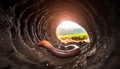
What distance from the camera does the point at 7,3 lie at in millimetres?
3742

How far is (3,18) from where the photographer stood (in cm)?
388

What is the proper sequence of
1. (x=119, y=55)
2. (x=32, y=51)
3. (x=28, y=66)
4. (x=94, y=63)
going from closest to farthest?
(x=119, y=55)
(x=94, y=63)
(x=28, y=66)
(x=32, y=51)

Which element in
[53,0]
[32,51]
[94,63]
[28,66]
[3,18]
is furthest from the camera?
[53,0]

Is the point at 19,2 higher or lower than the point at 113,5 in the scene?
higher

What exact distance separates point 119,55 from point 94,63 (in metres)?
0.54

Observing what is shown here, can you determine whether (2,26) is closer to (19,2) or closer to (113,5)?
(19,2)

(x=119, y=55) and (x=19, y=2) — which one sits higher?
(x=19, y=2)

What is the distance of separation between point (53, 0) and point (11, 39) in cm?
161

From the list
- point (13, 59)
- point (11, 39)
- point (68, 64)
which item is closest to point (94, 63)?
point (68, 64)

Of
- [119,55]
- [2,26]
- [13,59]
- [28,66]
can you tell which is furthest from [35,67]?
[119,55]

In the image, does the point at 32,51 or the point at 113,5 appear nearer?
the point at 113,5

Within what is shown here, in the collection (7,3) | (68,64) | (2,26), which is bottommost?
(68,64)

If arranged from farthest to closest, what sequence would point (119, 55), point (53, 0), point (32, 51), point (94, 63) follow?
point (53, 0), point (32, 51), point (94, 63), point (119, 55)

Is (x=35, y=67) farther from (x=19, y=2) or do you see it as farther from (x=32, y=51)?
(x=19, y=2)
